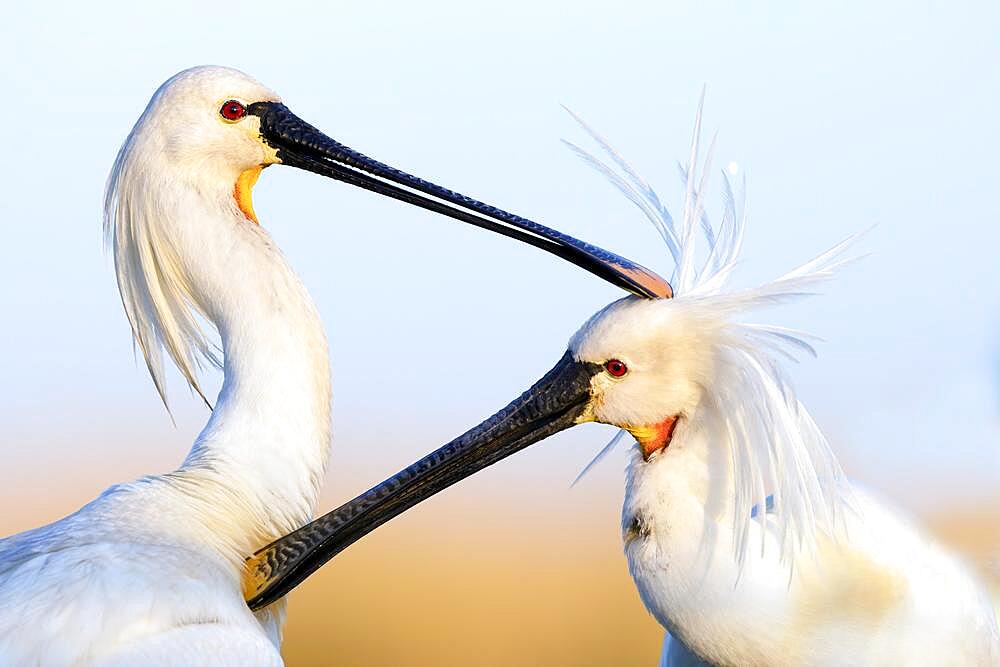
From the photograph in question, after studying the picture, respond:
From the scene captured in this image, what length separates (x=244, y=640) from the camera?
335cm

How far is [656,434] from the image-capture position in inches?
151

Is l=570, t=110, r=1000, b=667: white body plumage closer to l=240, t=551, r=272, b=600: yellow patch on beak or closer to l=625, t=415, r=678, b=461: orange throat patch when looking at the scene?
l=625, t=415, r=678, b=461: orange throat patch

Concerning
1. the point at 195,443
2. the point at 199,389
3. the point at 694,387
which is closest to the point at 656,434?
the point at 694,387

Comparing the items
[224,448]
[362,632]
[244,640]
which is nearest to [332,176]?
[224,448]

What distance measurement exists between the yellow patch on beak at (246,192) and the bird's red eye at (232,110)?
6.7 inches

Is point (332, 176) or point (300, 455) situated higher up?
point (332, 176)

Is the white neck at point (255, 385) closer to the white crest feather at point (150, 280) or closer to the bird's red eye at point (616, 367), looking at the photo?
the white crest feather at point (150, 280)

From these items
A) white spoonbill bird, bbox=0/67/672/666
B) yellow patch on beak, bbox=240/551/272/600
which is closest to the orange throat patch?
white spoonbill bird, bbox=0/67/672/666

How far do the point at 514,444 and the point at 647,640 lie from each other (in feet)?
15.8

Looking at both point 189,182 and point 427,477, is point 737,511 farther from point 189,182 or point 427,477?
point 189,182

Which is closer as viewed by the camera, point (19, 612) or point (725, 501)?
point (19, 612)

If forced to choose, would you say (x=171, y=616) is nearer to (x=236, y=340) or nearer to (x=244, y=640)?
(x=244, y=640)

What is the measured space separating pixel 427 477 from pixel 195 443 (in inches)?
28.5

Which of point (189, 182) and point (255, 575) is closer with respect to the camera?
point (255, 575)
